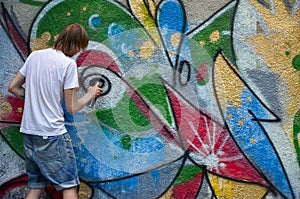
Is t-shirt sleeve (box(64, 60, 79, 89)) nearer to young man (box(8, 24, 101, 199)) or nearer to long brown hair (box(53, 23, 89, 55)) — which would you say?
young man (box(8, 24, 101, 199))

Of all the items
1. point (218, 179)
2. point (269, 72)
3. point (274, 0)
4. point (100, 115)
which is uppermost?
point (274, 0)

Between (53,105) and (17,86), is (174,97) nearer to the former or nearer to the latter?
(53,105)

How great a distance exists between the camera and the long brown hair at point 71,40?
11.5 feet

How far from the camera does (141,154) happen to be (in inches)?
154

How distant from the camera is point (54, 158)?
3496 mm

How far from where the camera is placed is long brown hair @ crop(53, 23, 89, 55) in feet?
11.5

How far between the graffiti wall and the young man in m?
0.39

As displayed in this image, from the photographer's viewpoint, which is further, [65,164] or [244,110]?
[244,110]

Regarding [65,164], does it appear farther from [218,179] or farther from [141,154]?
[218,179]

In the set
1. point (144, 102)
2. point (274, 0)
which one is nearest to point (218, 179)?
point (144, 102)

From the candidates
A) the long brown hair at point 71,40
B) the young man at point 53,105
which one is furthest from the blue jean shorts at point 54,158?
the long brown hair at point 71,40

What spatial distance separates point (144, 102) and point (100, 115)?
36 centimetres

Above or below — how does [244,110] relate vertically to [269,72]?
below

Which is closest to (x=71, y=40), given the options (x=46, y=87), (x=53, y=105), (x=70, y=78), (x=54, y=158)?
(x=70, y=78)
